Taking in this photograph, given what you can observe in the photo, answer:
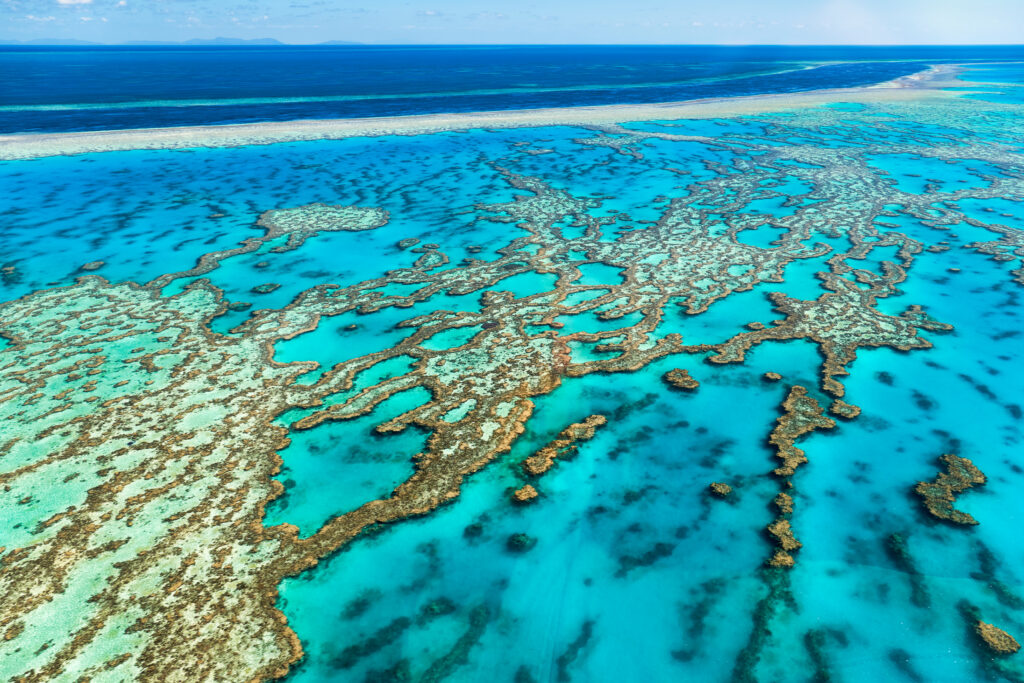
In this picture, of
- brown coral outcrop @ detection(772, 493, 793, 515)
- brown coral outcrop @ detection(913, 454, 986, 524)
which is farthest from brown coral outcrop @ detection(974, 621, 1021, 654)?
brown coral outcrop @ detection(772, 493, 793, 515)

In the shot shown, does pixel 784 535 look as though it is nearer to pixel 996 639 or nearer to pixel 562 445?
pixel 996 639

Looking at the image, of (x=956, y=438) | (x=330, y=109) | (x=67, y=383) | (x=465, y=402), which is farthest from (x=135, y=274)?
(x=330, y=109)

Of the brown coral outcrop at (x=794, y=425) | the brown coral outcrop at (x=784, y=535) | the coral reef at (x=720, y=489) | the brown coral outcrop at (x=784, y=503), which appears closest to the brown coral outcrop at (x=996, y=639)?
the brown coral outcrop at (x=784, y=535)

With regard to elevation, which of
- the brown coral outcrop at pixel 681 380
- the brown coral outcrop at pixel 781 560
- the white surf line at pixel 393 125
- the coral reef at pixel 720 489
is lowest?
the brown coral outcrop at pixel 781 560

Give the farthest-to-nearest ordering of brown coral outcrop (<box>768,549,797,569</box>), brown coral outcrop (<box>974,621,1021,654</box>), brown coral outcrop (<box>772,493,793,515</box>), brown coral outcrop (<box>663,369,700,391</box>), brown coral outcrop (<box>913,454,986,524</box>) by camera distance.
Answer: brown coral outcrop (<box>663,369,700,391</box>) < brown coral outcrop (<box>772,493,793,515</box>) < brown coral outcrop (<box>913,454,986,524</box>) < brown coral outcrop (<box>768,549,797,569</box>) < brown coral outcrop (<box>974,621,1021,654</box>)

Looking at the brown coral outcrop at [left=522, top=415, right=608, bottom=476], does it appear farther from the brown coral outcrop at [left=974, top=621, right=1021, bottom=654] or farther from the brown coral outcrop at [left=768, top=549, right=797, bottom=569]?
the brown coral outcrop at [left=974, top=621, right=1021, bottom=654]

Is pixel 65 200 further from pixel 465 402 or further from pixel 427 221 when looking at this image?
pixel 465 402

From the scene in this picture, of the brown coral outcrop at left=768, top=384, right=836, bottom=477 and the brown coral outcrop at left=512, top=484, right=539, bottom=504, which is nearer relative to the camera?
the brown coral outcrop at left=512, top=484, right=539, bottom=504

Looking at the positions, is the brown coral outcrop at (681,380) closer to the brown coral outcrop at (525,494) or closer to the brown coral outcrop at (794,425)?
the brown coral outcrop at (794,425)
